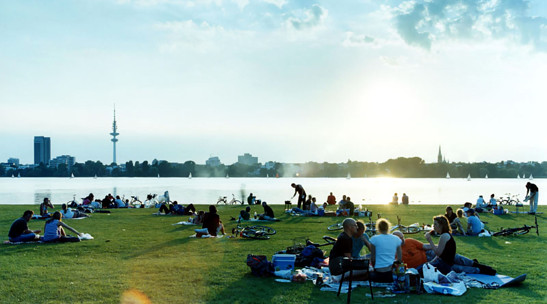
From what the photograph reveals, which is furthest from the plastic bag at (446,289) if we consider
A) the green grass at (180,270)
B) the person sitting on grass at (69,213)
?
the person sitting on grass at (69,213)

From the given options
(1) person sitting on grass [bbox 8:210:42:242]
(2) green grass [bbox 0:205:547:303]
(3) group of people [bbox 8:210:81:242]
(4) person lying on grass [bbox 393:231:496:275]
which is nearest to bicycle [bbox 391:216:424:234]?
(2) green grass [bbox 0:205:547:303]

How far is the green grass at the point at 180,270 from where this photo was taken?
35.0 ft

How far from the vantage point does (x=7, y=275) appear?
510 inches

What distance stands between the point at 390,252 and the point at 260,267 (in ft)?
11.7

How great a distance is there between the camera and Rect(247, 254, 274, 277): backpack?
12.8 metres

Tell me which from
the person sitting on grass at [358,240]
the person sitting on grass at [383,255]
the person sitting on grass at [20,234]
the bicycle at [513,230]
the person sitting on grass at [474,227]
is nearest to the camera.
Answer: the person sitting on grass at [383,255]

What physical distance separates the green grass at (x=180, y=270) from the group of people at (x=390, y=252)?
2.53 feet

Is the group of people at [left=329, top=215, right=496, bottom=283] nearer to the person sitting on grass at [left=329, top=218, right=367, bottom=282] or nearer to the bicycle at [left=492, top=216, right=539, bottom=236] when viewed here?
the person sitting on grass at [left=329, top=218, right=367, bottom=282]

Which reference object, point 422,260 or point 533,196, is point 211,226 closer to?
point 422,260

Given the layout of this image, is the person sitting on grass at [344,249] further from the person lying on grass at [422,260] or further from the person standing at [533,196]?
the person standing at [533,196]

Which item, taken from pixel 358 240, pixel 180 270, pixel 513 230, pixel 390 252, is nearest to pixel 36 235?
pixel 180 270

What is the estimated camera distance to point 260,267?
1281 centimetres

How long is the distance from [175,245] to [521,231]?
16090 mm

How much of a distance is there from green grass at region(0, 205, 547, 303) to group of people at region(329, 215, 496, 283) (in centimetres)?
77
